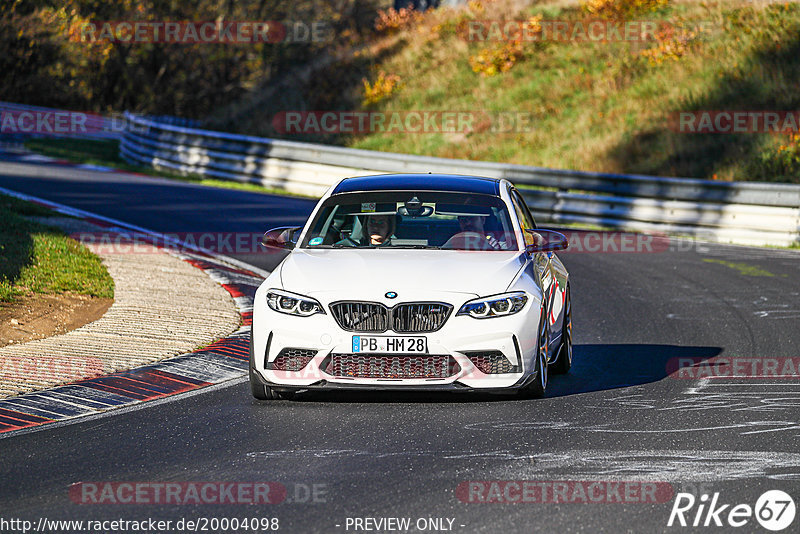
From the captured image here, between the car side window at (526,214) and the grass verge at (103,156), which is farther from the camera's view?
the grass verge at (103,156)

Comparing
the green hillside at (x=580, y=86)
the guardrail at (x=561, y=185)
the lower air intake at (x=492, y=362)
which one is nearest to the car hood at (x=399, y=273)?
the lower air intake at (x=492, y=362)

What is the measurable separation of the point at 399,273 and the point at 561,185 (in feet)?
49.3

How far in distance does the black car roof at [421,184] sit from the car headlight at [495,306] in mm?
1562

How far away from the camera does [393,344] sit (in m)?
8.00

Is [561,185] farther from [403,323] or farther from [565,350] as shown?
[403,323]

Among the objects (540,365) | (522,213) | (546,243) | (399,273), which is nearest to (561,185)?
(522,213)

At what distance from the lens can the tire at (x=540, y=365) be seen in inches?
328

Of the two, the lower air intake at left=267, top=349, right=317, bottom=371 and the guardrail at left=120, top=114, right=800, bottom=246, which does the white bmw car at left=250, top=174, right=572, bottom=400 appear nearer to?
the lower air intake at left=267, top=349, right=317, bottom=371

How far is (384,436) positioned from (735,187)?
1411 cm

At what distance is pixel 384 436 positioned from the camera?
24.4 ft

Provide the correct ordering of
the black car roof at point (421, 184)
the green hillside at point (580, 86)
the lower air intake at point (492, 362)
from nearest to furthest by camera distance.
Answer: the lower air intake at point (492, 362), the black car roof at point (421, 184), the green hillside at point (580, 86)

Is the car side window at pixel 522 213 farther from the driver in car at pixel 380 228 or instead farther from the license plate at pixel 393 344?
the license plate at pixel 393 344

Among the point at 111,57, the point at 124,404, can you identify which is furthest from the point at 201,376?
the point at 111,57

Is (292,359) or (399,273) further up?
(399,273)
